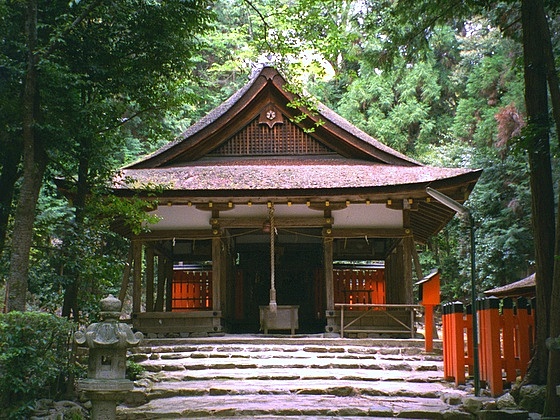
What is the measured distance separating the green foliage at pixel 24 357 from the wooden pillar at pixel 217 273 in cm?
617

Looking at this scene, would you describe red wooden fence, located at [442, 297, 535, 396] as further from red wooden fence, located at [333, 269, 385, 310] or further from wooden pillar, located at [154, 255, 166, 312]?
wooden pillar, located at [154, 255, 166, 312]

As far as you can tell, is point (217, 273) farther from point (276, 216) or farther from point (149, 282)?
point (149, 282)

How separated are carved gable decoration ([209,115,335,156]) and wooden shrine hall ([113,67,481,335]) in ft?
0.09

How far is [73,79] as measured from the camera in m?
9.12

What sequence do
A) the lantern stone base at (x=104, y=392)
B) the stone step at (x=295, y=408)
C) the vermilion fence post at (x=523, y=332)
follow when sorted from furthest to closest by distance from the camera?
the vermilion fence post at (x=523, y=332), the stone step at (x=295, y=408), the lantern stone base at (x=104, y=392)

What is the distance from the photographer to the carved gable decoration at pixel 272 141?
1670cm

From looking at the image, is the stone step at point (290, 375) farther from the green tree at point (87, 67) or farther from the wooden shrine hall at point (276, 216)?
the green tree at point (87, 67)

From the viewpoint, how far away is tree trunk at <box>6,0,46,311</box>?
8.00 meters

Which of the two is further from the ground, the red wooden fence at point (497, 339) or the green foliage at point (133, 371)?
the red wooden fence at point (497, 339)

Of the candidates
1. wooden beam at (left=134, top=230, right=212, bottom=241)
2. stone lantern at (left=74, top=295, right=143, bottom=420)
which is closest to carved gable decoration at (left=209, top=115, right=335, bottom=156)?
wooden beam at (left=134, top=230, right=212, bottom=241)

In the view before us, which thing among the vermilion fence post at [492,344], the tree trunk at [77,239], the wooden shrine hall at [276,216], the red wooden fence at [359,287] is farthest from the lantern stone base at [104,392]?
the red wooden fence at [359,287]

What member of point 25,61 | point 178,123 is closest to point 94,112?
point 25,61

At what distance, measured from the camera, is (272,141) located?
16766 millimetres

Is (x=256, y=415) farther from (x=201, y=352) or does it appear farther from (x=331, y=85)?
(x=331, y=85)
